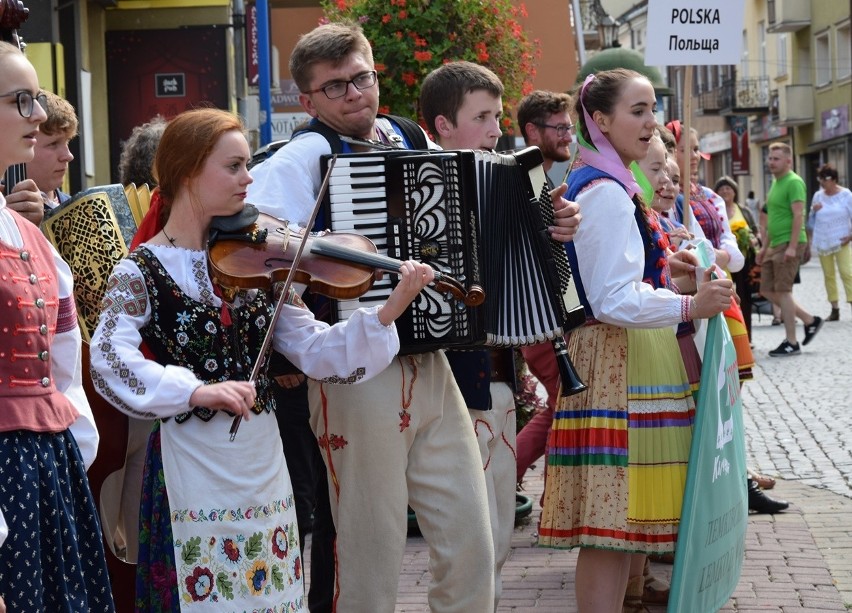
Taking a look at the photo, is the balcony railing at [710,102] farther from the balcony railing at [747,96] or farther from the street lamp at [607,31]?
the street lamp at [607,31]

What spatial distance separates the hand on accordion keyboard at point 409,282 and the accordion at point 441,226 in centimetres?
23

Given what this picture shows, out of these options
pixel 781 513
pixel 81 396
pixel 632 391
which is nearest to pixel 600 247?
pixel 632 391

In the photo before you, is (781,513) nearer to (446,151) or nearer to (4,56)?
(446,151)

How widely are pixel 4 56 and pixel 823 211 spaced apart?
15.4 meters

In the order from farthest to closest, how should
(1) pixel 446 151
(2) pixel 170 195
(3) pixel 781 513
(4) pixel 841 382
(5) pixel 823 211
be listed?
(5) pixel 823 211 → (4) pixel 841 382 → (3) pixel 781 513 → (1) pixel 446 151 → (2) pixel 170 195

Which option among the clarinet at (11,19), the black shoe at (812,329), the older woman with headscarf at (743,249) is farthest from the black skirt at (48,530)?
the black shoe at (812,329)

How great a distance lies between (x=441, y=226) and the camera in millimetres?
3803

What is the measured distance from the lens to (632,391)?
182 inches

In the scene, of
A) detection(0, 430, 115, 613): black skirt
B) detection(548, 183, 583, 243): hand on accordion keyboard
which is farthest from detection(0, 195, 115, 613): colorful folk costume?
detection(548, 183, 583, 243): hand on accordion keyboard

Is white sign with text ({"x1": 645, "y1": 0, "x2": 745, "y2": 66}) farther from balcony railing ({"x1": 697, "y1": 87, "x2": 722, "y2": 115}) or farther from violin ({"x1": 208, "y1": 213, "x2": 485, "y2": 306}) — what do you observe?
balcony railing ({"x1": 697, "y1": 87, "x2": 722, "y2": 115})

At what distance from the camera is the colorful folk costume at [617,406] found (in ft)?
14.9

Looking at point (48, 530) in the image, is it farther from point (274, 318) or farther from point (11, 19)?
point (11, 19)

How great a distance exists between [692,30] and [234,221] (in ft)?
10.1

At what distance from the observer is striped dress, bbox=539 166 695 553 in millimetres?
4531
